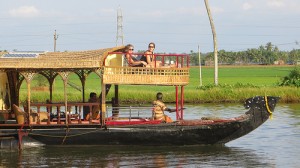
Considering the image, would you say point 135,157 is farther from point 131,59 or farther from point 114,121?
point 131,59

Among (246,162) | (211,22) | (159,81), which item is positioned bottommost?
(246,162)

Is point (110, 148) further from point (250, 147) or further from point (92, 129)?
point (250, 147)

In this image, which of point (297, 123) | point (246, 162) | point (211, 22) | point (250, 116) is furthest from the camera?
point (211, 22)

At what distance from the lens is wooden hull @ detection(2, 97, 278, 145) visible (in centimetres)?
1480

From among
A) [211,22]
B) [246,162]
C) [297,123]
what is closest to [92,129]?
[246,162]

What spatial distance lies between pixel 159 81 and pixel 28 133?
9.52 feet

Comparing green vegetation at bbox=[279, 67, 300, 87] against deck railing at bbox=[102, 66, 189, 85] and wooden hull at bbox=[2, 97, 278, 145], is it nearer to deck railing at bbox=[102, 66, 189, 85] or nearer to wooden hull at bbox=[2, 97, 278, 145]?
wooden hull at bbox=[2, 97, 278, 145]

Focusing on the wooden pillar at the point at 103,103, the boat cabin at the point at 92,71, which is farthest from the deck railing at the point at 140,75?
the wooden pillar at the point at 103,103

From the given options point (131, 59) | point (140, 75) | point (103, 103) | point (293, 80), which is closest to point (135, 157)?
point (103, 103)

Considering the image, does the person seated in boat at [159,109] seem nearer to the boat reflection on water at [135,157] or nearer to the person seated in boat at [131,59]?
the boat reflection on water at [135,157]

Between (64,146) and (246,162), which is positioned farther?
(64,146)

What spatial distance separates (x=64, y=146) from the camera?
15188 millimetres

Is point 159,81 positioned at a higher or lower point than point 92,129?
higher

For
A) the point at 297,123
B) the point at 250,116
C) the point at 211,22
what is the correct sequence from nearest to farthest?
the point at 250,116 → the point at 297,123 → the point at 211,22
